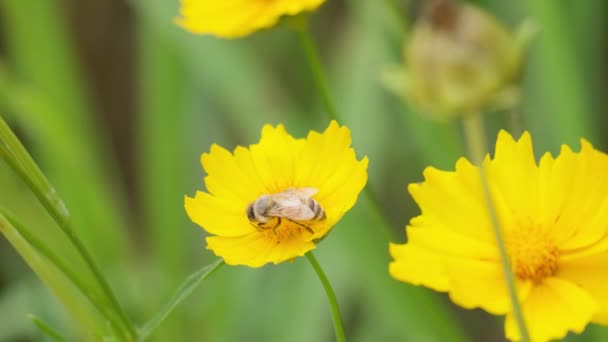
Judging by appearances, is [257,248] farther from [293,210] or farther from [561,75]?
[561,75]

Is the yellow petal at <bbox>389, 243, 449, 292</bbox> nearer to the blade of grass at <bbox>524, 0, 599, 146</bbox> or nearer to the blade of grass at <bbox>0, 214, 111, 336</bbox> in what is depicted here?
the blade of grass at <bbox>0, 214, 111, 336</bbox>

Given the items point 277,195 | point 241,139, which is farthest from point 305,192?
point 241,139

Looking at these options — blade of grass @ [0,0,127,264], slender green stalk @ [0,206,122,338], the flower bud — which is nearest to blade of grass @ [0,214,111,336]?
slender green stalk @ [0,206,122,338]

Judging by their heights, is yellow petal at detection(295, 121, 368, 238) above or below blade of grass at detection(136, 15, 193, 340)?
above

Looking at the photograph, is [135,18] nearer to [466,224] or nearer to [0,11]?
[0,11]

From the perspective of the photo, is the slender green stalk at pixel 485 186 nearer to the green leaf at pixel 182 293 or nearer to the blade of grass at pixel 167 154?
the green leaf at pixel 182 293

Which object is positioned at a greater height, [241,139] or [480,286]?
[480,286]
